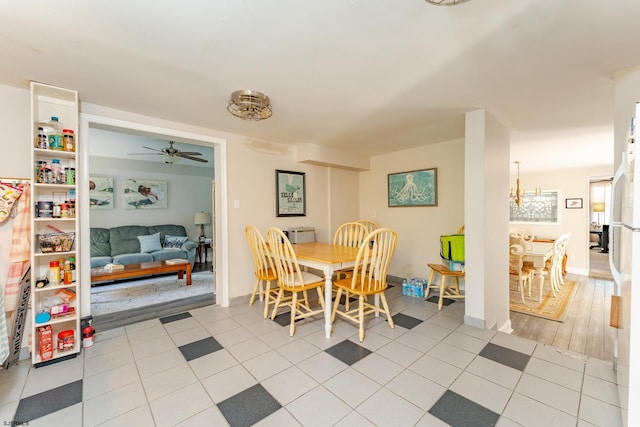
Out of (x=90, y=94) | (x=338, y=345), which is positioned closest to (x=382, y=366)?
(x=338, y=345)

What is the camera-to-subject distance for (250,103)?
2008 mm

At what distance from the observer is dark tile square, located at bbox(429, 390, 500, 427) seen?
137cm

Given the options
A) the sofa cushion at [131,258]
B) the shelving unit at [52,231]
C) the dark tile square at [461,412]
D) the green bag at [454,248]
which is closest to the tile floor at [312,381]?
the dark tile square at [461,412]

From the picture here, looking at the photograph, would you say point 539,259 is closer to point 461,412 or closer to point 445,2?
point 461,412

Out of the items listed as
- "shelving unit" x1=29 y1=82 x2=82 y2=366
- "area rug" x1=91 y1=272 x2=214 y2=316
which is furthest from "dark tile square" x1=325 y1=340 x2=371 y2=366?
"area rug" x1=91 y1=272 x2=214 y2=316

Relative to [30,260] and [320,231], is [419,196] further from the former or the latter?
[30,260]

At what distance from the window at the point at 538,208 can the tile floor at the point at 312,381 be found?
478 cm

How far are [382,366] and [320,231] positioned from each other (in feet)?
7.82

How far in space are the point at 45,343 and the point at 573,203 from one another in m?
8.00

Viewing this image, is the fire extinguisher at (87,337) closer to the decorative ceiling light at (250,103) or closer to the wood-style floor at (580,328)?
the decorative ceiling light at (250,103)

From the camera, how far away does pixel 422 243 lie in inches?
150

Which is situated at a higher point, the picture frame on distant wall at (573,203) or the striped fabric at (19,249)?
the picture frame on distant wall at (573,203)

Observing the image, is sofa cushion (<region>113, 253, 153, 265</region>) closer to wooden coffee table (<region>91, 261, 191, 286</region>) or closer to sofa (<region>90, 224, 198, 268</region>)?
sofa (<region>90, 224, 198, 268</region>)

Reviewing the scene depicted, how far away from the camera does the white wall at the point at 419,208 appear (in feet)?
11.4
